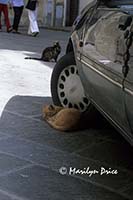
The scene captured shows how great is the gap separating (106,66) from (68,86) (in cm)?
182

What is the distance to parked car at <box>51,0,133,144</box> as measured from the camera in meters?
4.00

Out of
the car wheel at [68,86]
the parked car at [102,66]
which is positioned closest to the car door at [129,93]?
the parked car at [102,66]

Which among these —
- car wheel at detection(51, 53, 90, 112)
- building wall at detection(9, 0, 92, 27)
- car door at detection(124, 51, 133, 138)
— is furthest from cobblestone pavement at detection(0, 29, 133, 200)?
building wall at detection(9, 0, 92, 27)

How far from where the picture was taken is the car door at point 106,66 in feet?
13.5

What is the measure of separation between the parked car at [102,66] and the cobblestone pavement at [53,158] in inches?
16.3

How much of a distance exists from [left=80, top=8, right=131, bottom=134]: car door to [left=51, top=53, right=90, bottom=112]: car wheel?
0.56 metres

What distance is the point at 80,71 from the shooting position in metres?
5.72

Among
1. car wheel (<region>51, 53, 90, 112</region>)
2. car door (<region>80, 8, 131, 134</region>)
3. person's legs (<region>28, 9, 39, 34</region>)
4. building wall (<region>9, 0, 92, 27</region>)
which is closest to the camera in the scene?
car door (<region>80, 8, 131, 134</region>)

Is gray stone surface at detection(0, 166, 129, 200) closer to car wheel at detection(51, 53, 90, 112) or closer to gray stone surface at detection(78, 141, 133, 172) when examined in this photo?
gray stone surface at detection(78, 141, 133, 172)

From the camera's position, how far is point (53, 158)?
4.93 meters

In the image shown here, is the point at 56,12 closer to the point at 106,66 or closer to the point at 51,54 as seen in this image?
the point at 51,54

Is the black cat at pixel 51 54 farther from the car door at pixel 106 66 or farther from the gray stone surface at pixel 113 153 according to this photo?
the gray stone surface at pixel 113 153

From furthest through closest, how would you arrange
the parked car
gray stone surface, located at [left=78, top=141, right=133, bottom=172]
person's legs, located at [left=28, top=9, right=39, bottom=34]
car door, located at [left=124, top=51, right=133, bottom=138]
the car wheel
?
person's legs, located at [left=28, top=9, right=39, bottom=34] → the car wheel → gray stone surface, located at [left=78, top=141, right=133, bottom=172] → the parked car → car door, located at [left=124, top=51, right=133, bottom=138]

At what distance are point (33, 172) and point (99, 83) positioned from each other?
36.3 inches
